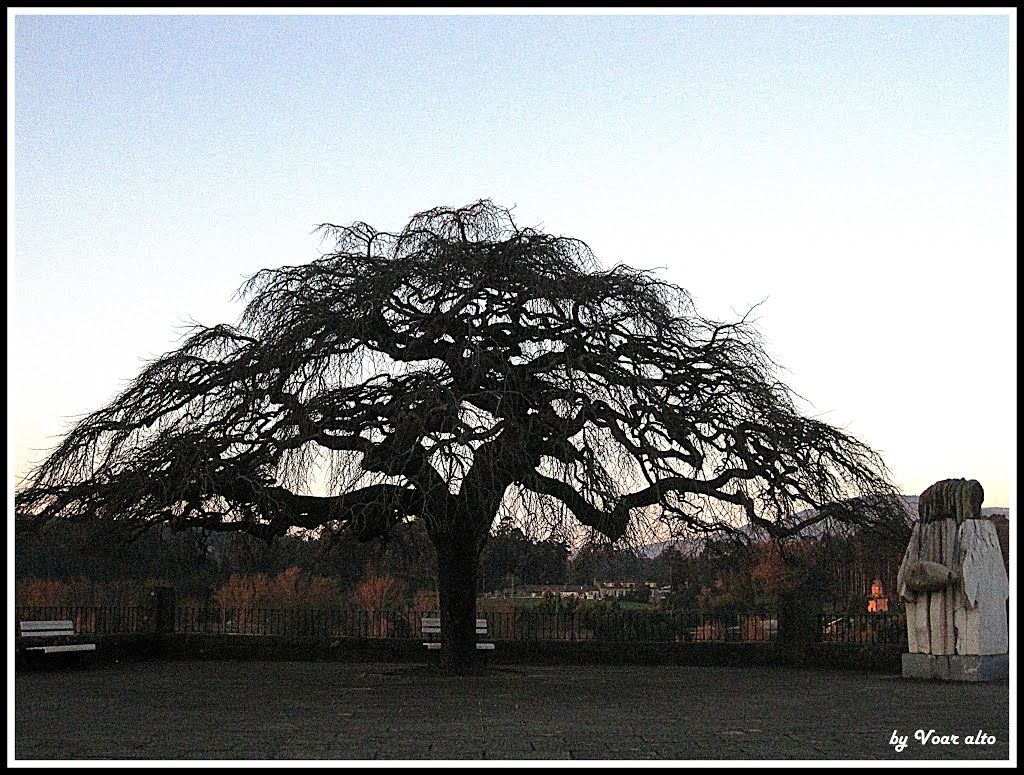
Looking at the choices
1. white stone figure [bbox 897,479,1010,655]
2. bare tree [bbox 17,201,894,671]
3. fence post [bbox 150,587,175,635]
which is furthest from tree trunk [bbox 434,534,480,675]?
fence post [bbox 150,587,175,635]

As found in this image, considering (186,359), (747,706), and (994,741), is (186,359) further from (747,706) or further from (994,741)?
(994,741)

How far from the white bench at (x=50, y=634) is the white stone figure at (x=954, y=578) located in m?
14.2

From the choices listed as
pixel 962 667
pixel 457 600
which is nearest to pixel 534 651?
pixel 457 600

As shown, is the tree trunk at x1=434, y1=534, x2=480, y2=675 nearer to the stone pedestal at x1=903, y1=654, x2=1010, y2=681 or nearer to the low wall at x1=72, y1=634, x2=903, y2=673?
the low wall at x1=72, y1=634, x2=903, y2=673

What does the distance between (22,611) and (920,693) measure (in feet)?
58.1

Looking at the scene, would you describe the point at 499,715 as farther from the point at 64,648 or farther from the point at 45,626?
the point at 45,626

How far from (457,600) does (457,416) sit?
380 centimetres

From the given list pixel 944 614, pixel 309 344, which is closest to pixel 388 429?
pixel 309 344

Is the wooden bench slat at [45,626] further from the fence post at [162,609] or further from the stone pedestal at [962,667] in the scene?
the stone pedestal at [962,667]

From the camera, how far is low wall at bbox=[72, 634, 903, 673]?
853 inches

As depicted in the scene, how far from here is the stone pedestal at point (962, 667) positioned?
17672 mm

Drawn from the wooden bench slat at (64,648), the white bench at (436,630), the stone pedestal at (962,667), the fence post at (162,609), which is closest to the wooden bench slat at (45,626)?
the wooden bench slat at (64,648)

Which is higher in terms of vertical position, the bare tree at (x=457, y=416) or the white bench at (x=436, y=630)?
the bare tree at (x=457, y=416)

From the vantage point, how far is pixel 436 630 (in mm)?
22125
